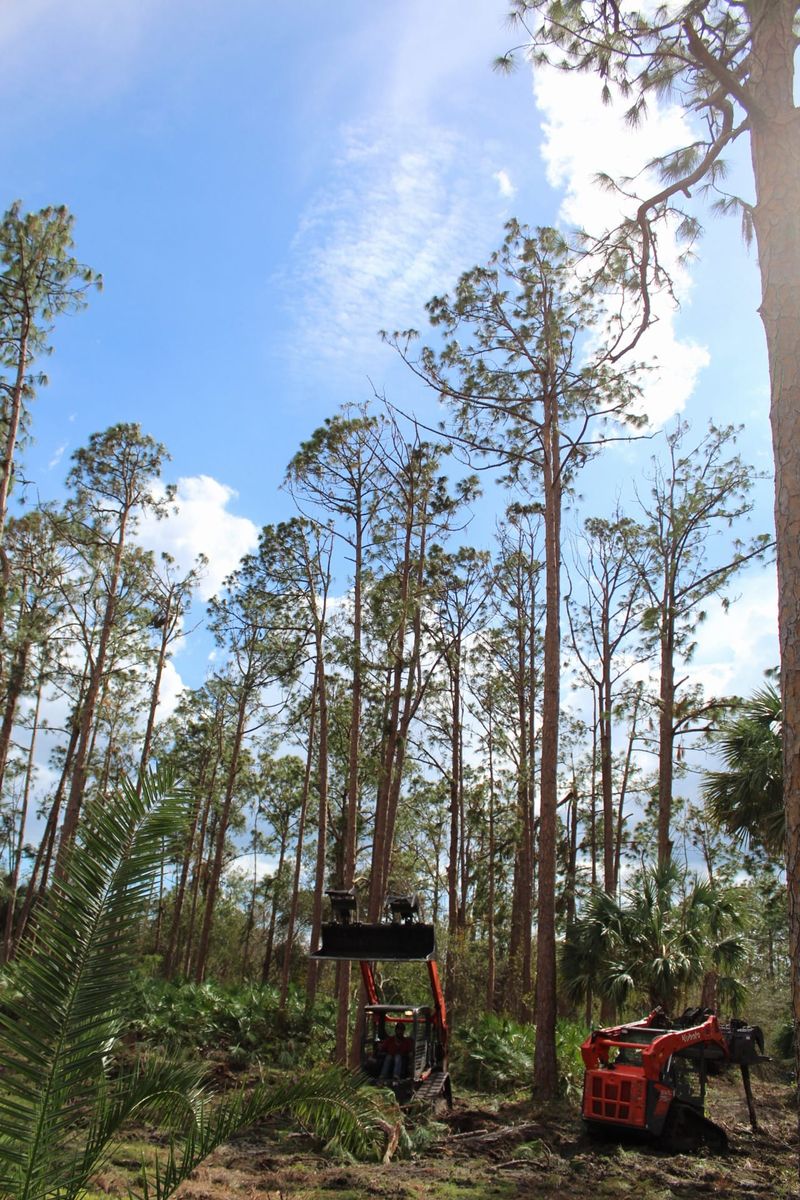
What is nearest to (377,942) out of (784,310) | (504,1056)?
(504,1056)

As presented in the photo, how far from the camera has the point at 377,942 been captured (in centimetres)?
1029

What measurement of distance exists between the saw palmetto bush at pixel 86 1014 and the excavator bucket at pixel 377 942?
20.8 feet

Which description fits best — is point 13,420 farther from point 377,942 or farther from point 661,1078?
point 661,1078

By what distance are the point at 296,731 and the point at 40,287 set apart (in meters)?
13.9

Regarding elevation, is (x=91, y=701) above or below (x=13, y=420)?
below

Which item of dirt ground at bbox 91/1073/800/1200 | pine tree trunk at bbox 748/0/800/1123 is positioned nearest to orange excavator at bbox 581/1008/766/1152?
dirt ground at bbox 91/1073/800/1200

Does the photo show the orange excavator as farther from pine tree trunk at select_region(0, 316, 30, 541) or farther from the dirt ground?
pine tree trunk at select_region(0, 316, 30, 541)

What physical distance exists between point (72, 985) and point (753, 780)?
10557 millimetres

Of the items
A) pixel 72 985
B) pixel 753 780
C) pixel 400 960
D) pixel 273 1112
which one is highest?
pixel 753 780

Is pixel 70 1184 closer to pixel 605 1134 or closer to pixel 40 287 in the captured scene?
pixel 605 1134

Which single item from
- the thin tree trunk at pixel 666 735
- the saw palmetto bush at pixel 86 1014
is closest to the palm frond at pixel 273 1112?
the saw palmetto bush at pixel 86 1014

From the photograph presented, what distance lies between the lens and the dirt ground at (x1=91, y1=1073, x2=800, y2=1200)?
7.93 meters

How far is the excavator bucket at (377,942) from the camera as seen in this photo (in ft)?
33.1

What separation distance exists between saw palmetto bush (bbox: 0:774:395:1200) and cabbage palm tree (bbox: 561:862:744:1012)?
10157 millimetres
